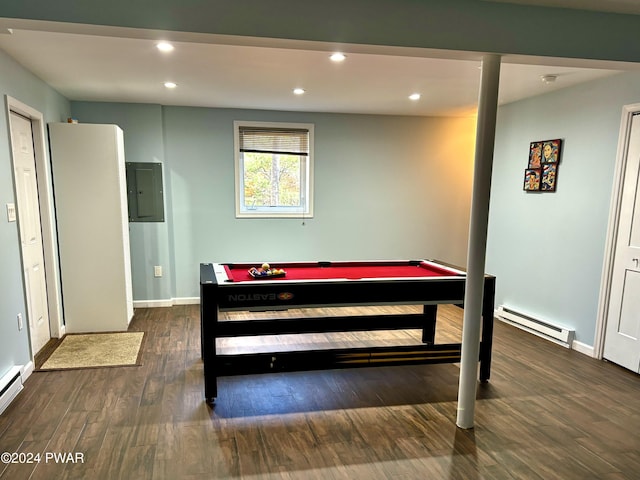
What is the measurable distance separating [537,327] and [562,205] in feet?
4.22

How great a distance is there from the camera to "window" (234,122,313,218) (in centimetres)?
502

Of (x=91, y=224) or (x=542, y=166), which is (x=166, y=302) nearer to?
(x=91, y=224)

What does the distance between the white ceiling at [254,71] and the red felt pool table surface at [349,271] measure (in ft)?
5.29

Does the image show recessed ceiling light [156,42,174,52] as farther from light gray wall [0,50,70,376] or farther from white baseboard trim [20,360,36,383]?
white baseboard trim [20,360,36,383]

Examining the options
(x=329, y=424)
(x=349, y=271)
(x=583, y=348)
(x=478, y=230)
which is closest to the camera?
(x=478, y=230)

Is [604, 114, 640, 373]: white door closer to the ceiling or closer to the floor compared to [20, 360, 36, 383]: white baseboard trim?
closer to the ceiling

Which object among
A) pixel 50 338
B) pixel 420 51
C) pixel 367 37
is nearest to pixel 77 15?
pixel 367 37

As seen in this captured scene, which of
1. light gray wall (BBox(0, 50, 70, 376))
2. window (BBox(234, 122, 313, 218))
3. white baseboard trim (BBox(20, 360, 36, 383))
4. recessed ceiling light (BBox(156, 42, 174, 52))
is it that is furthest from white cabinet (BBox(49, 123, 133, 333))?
recessed ceiling light (BBox(156, 42, 174, 52))

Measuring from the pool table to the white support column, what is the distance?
57 centimetres

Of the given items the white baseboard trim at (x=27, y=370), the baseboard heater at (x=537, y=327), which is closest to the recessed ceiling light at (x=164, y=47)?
the white baseboard trim at (x=27, y=370)

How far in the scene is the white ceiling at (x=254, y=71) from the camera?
2.20 metres

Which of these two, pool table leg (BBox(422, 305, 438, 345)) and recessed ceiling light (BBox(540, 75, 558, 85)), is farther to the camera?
pool table leg (BBox(422, 305, 438, 345))

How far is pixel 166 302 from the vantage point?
196 inches

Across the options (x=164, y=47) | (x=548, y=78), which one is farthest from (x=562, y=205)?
(x=164, y=47)
